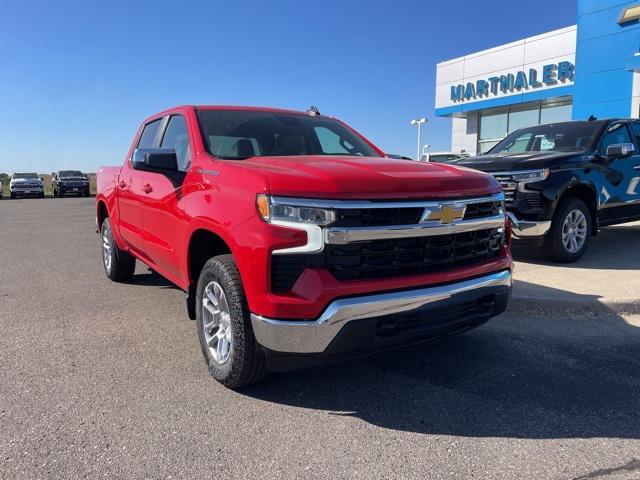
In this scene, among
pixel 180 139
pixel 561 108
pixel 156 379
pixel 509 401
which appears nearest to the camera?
pixel 509 401

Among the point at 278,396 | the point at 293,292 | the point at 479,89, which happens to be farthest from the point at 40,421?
the point at 479,89

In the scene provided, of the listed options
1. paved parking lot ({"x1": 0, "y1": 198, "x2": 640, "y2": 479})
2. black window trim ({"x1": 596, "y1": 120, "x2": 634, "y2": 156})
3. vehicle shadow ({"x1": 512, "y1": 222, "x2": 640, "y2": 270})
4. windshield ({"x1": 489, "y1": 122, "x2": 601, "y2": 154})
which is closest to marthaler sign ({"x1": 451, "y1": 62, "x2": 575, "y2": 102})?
Result: vehicle shadow ({"x1": 512, "y1": 222, "x2": 640, "y2": 270})

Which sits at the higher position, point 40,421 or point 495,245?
point 495,245

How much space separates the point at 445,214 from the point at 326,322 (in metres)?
0.97

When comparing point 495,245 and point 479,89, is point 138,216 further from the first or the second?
point 479,89

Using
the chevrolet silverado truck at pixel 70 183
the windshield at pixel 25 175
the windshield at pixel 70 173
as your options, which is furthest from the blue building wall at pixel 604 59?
the windshield at pixel 25 175

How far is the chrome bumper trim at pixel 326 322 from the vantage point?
2623 millimetres

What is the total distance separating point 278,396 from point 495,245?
68.2 inches

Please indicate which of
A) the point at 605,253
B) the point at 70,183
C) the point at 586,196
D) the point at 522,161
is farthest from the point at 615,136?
the point at 70,183

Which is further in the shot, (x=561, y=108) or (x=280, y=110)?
(x=561, y=108)

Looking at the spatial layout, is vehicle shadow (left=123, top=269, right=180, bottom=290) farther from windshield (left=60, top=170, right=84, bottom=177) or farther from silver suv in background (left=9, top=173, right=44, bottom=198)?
windshield (left=60, top=170, right=84, bottom=177)

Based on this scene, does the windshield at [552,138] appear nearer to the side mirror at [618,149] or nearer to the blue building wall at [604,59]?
the side mirror at [618,149]

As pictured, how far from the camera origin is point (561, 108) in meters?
21.6

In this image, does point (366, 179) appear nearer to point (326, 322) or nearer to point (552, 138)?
point (326, 322)
